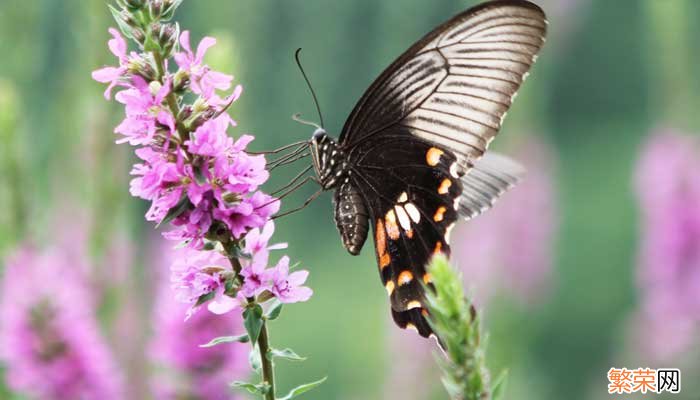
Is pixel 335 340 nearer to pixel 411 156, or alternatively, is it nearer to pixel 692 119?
pixel 692 119

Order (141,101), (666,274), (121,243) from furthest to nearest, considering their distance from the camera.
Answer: (666,274)
(121,243)
(141,101)

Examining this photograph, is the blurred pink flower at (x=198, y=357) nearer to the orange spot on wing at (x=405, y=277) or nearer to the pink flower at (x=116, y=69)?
the orange spot on wing at (x=405, y=277)

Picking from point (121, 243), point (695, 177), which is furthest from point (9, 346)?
point (695, 177)

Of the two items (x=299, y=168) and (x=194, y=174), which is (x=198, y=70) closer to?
(x=194, y=174)

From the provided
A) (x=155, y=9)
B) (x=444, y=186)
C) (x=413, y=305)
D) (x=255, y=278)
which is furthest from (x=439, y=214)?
(x=155, y=9)

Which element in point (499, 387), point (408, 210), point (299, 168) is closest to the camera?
point (499, 387)

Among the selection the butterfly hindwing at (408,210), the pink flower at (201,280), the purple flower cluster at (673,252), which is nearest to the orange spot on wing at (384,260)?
the butterfly hindwing at (408,210)

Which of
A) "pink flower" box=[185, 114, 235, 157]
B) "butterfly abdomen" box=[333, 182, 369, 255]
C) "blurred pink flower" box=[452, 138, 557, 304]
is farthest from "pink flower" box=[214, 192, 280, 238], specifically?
"blurred pink flower" box=[452, 138, 557, 304]
